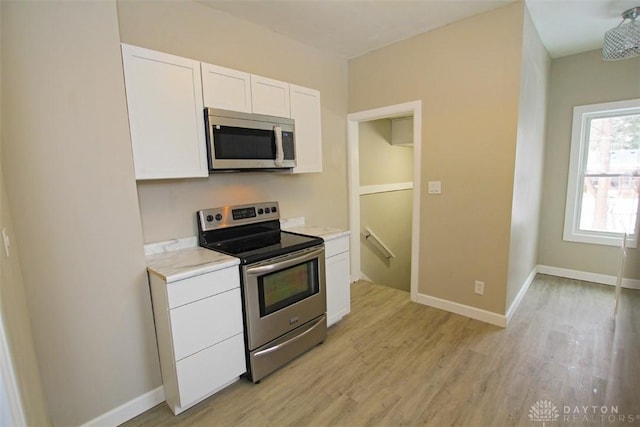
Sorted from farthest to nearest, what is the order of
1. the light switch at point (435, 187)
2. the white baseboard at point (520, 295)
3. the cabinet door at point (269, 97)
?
the light switch at point (435, 187) < the white baseboard at point (520, 295) < the cabinet door at point (269, 97)

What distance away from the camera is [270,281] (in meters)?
2.06

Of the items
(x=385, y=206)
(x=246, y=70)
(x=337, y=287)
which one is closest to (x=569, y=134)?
(x=385, y=206)

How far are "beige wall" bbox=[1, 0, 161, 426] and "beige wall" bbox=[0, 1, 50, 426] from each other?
81 mm

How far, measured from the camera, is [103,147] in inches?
63.5

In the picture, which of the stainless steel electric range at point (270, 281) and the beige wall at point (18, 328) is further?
the stainless steel electric range at point (270, 281)

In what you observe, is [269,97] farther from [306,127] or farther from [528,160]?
[528,160]

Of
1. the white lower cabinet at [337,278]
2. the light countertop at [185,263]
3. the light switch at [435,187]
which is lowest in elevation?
the white lower cabinet at [337,278]

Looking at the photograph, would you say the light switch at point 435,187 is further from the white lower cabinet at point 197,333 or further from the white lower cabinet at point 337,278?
the white lower cabinet at point 197,333

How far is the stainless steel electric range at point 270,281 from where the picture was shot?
1.98 m

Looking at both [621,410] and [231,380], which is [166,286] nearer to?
[231,380]

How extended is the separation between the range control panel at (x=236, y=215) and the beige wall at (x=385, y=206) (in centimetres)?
158

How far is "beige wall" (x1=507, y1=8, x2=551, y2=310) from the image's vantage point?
2537mm

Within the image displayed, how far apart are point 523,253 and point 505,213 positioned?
3.03 ft

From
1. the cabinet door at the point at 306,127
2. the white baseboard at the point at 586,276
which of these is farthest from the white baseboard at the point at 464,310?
the white baseboard at the point at 586,276
